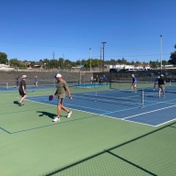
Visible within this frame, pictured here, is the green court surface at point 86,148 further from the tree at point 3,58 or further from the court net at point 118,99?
the tree at point 3,58

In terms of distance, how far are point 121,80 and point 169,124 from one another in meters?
33.2

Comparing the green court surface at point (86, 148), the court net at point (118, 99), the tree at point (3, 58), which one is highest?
the tree at point (3, 58)

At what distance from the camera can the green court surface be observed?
15.4 feet

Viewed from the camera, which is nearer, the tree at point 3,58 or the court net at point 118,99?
the court net at point 118,99

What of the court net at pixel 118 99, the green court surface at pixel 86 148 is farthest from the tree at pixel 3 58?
the green court surface at pixel 86 148

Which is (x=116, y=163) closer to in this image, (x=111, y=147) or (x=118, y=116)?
(x=111, y=147)

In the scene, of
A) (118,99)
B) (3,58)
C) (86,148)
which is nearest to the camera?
(86,148)

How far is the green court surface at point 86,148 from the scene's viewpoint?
4.70 m

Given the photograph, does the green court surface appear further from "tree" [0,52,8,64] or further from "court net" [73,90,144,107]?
"tree" [0,52,8,64]

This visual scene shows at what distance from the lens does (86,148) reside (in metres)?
6.00

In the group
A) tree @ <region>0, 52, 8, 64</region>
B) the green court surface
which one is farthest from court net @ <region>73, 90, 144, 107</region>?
tree @ <region>0, 52, 8, 64</region>

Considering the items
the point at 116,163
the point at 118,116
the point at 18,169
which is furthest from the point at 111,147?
the point at 118,116

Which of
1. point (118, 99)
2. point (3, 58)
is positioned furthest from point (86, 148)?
point (3, 58)

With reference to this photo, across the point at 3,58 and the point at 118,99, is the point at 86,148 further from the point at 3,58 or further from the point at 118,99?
the point at 3,58
